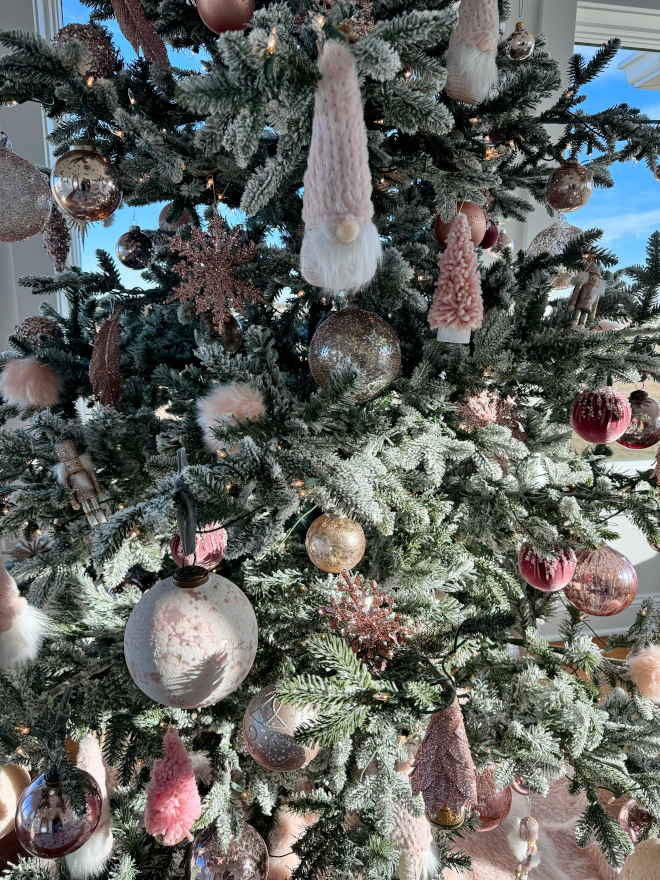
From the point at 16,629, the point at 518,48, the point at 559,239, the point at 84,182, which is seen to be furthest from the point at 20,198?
the point at 559,239

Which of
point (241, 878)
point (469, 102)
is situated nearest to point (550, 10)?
point (469, 102)

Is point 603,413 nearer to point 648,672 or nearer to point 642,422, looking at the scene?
point 642,422

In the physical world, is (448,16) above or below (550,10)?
below

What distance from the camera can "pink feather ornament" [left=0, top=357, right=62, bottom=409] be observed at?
2.85ft

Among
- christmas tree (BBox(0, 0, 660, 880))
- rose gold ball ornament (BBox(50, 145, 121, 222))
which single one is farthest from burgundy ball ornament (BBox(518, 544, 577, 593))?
rose gold ball ornament (BBox(50, 145, 121, 222))

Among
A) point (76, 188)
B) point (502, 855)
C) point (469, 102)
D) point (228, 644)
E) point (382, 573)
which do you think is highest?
point (469, 102)

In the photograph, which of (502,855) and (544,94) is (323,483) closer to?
(544,94)

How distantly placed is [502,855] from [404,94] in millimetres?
1507

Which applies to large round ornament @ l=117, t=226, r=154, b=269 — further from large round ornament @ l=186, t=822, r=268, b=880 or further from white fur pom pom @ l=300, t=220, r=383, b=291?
large round ornament @ l=186, t=822, r=268, b=880

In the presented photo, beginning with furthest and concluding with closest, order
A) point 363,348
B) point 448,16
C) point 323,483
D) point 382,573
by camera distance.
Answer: point 382,573 < point 363,348 < point 323,483 < point 448,16

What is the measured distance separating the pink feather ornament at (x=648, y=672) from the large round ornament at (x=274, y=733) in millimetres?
567

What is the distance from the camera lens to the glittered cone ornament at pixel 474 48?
655mm

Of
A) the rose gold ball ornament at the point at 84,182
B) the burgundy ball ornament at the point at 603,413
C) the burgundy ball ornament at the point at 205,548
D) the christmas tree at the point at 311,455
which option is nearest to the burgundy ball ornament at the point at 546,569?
the christmas tree at the point at 311,455

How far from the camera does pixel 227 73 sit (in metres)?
0.42
